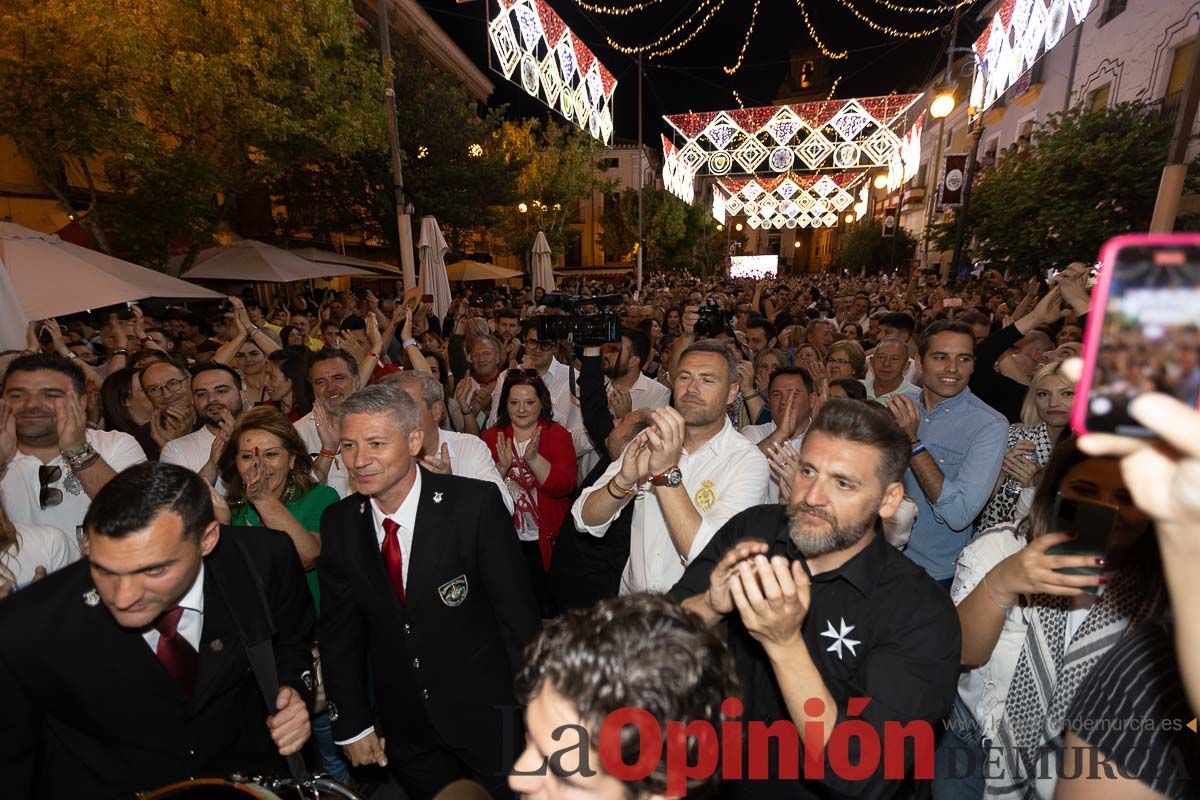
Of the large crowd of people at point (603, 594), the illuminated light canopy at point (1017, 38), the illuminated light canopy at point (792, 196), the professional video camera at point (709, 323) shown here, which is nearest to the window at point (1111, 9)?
the illuminated light canopy at point (1017, 38)

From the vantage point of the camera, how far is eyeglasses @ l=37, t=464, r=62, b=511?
10.0 ft

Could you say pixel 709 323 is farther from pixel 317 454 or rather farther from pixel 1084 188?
pixel 1084 188

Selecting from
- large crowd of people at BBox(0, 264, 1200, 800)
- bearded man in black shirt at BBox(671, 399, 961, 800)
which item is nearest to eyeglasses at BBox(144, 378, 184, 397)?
large crowd of people at BBox(0, 264, 1200, 800)

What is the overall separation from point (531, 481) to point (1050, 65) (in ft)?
82.7

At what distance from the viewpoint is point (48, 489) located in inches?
121

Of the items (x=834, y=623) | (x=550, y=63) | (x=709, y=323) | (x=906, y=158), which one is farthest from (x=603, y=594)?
(x=906, y=158)

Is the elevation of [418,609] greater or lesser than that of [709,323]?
lesser

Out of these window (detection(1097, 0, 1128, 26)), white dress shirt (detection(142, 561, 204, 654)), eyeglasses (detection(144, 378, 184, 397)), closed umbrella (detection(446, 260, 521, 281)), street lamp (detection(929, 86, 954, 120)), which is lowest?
white dress shirt (detection(142, 561, 204, 654))

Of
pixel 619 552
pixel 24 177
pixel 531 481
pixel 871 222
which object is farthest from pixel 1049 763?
pixel 871 222

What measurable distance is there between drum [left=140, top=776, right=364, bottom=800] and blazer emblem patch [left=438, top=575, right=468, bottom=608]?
0.79 m

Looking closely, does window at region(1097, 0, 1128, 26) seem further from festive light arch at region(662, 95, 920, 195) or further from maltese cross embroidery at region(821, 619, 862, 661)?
maltese cross embroidery at region(821, 619, 862, 661)

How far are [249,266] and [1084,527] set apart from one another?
1380 centimetres

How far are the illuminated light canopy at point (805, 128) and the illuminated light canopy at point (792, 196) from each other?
32.3ft

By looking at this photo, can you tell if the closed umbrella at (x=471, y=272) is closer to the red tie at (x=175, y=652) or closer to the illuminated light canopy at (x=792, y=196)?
the red tie at (x=175, y=652)
